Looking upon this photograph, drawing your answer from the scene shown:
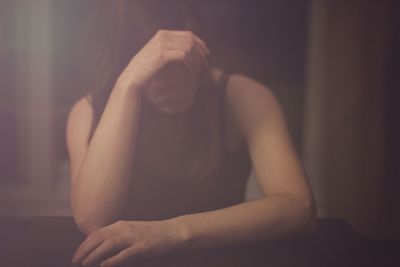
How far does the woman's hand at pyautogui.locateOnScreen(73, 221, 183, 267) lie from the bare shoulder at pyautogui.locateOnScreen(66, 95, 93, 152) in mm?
259

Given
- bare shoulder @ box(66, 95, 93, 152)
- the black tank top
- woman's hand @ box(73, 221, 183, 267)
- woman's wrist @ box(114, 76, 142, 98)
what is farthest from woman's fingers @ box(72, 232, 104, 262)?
woman's wrist @ box(114, 76, 142, 98)

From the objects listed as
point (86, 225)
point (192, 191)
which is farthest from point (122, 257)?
point (192, 191)

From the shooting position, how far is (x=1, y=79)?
139cm

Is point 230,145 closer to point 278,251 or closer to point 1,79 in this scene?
point 278,251

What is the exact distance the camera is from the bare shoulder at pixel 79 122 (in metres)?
1.33

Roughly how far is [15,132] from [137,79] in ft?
1.29

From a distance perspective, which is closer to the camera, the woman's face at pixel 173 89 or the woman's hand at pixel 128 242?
the woman's hand at pixel 128 242

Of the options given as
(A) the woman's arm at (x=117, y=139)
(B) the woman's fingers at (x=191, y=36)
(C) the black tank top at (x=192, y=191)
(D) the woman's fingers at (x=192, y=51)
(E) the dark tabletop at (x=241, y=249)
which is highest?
(B) the woman's fingers at (x=191, y=36)

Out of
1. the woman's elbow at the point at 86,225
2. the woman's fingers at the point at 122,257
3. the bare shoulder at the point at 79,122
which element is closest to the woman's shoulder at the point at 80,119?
the bare shoulder at the point at 79,122

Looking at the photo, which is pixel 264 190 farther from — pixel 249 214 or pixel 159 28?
pixel 159 28

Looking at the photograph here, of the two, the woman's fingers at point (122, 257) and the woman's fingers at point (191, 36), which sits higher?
the woman's fingers at point (191, 36)

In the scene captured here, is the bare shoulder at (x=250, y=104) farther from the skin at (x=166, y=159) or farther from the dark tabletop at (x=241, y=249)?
the dark tabletop at (x=241, y=249)

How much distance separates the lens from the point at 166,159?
1.37 m

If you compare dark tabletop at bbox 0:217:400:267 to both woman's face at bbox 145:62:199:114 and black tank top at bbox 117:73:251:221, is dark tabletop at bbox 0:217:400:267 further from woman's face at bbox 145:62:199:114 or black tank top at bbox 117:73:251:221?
woman's face at bbox 145:62:199:114
